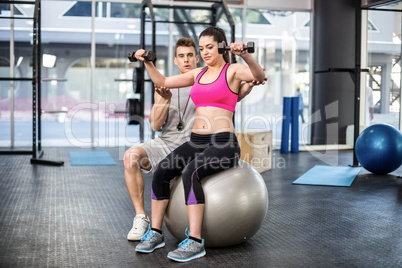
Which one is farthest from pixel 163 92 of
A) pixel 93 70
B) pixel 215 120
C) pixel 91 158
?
pixel 93 70

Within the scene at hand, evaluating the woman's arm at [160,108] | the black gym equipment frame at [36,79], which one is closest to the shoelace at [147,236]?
the woman's arm at [160,108]

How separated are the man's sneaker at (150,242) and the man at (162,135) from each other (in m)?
0.15

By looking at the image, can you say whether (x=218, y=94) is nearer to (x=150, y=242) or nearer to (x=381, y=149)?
(x=150, y=242)

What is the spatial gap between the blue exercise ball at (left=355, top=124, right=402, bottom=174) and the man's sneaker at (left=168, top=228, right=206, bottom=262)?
9.94ft

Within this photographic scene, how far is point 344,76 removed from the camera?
753 centimetres

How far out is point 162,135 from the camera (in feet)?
9.24

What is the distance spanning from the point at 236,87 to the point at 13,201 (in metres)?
2.06

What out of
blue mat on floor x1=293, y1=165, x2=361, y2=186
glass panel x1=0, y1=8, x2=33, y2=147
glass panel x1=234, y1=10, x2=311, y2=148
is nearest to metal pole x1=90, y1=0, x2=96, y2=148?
glass panel x1=0, y1=8, x2=33, y2=147

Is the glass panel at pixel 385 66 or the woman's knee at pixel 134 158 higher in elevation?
the glass panel at pixel 385 66

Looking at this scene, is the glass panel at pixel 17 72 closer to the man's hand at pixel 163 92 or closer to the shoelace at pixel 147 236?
the man's hand at pixel 163 92

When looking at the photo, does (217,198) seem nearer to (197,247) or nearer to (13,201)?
(197,247)

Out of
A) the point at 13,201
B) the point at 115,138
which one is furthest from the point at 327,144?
the point at 13,201

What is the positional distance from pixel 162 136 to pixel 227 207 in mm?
652

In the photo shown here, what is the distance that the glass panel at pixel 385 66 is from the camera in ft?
24.5
